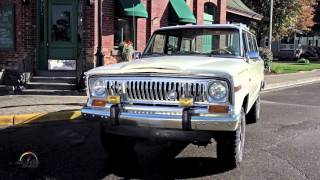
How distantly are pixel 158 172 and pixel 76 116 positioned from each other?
4.49m

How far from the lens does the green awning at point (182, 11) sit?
1822cm

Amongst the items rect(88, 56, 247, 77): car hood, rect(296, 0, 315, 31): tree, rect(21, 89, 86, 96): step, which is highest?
rect(296, 0, 315, 31): tree

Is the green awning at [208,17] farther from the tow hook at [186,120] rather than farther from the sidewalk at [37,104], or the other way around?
the tow hook at [186,120]

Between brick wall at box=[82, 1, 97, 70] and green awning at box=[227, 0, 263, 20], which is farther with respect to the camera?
green awning at box=[227, 0, 263, 20]

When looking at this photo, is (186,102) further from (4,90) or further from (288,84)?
(288,84)

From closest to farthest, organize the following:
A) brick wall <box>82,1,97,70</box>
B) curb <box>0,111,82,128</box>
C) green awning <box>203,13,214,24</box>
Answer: curb <box>0,111,82,128</box> < brick wall <box>82,1,97,70</box> < green awning <box>203,13,214,24</box>

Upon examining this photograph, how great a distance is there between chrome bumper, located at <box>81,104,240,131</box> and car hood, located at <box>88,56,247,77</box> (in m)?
0.43

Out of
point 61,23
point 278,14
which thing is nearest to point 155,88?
point 61,23

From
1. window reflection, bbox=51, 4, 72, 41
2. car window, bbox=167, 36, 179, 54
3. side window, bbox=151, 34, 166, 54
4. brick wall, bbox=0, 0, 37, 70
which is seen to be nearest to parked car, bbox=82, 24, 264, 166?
car window, bbox=167, 36, 179, 54

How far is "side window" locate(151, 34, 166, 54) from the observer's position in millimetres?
8211

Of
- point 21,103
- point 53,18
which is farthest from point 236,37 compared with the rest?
point 53,18

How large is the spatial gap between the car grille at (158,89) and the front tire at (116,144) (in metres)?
0.77

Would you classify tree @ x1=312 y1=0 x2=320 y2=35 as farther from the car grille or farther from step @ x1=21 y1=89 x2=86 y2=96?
the car grille

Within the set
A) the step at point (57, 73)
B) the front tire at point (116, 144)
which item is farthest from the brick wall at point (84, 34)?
the front tire at point (116, 144)
